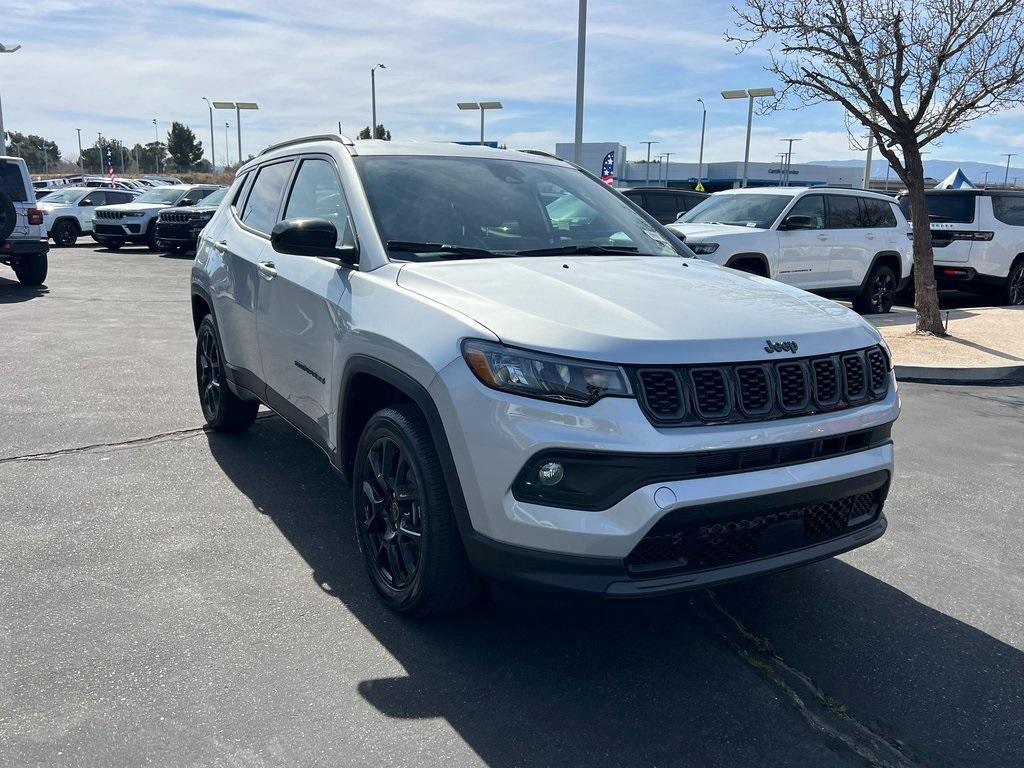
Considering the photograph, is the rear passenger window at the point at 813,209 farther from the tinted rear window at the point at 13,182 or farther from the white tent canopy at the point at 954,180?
the white tent canopy at the point at 954,180

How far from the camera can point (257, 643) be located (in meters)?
3.30

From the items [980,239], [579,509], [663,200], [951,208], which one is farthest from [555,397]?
[663,200]

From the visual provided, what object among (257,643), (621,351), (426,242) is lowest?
(257,643)

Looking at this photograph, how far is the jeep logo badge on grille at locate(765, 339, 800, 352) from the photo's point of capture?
3.01 metres

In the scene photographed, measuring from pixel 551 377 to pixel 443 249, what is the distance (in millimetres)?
1218

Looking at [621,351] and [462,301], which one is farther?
[462,301]

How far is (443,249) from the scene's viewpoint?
3840 mm

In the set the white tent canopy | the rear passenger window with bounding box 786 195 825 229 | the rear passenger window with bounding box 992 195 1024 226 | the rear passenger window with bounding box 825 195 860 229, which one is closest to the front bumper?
the rear passenger window with bounding box 786 195 825 229

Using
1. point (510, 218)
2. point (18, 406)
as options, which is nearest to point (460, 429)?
point (510, 218)

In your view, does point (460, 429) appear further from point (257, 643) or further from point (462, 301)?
point (257, 643)

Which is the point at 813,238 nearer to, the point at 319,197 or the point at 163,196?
the point at 319,197

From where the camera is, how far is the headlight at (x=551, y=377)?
110 inches

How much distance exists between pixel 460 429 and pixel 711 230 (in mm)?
9201

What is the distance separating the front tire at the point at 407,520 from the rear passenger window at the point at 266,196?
1981 mm
